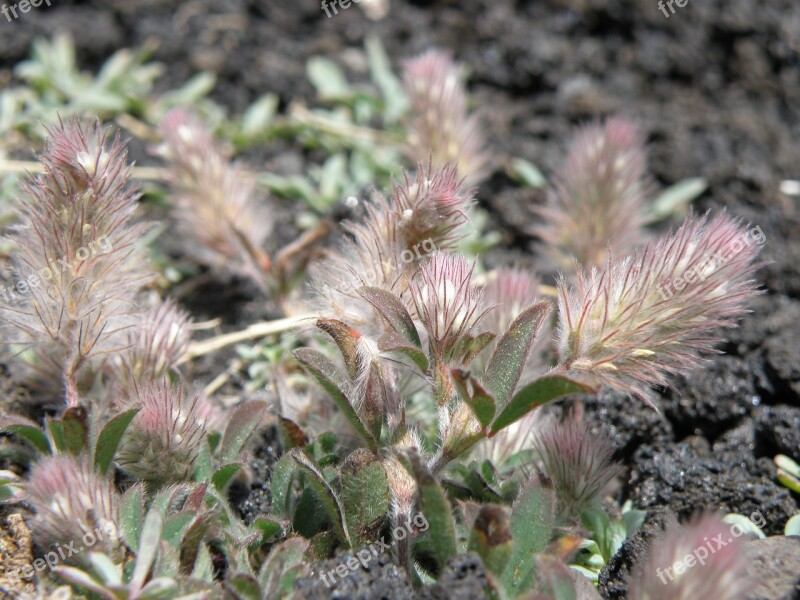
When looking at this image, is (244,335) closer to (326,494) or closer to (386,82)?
(326,494)

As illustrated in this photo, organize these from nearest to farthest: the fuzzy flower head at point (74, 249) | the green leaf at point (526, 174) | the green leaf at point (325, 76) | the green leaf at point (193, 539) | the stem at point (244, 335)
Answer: the green leaf at point (193, 539)
the fuzzy flower head at point (74, 249)
the stem at point (244, 335)
the green leaf at point (526, 174)
the green leaf at point (325, 76)

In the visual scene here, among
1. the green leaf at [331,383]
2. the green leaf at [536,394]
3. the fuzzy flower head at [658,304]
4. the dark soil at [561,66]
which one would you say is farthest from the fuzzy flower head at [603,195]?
the green leaf at [331,383]

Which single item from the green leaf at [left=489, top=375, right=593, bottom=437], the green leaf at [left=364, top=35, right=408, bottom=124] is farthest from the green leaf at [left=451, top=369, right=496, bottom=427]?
the green leaf at [left=364, top=35, right=408, bottom=124]

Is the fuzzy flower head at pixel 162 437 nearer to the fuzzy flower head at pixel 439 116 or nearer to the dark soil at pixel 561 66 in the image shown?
the dark soil at pixel 561 66

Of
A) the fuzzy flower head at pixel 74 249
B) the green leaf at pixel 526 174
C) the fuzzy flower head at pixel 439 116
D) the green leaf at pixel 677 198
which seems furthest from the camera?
the green leaf at pixel 526 174

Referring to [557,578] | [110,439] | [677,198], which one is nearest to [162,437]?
[110,439]

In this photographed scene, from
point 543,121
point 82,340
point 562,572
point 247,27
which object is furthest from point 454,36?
point 562,572
